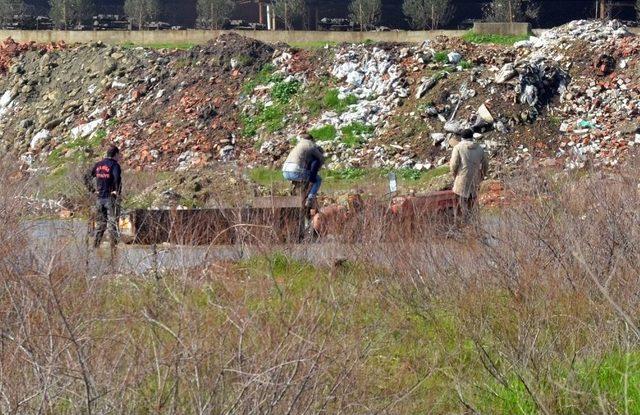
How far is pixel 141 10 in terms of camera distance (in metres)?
43.5

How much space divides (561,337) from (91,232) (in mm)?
4667

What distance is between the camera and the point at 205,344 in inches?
247

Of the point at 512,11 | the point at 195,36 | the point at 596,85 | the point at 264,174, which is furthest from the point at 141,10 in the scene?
the point at 596,85

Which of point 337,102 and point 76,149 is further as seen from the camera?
point 76,149

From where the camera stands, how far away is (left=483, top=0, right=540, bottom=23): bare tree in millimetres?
40281

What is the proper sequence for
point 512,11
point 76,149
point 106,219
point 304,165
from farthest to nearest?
point 512,11 → point 76,149 → point 304,165 → point 106,219

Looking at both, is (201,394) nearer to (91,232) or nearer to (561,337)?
(561,337)

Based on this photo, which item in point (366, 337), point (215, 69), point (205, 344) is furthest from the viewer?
point (215, 69)

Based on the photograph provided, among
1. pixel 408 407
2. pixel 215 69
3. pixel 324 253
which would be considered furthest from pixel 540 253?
pixel 215 69

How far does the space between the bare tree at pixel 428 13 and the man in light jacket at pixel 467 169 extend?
28061 mm

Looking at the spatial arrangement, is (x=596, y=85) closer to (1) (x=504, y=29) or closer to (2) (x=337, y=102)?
(2) (x=337, y=102)

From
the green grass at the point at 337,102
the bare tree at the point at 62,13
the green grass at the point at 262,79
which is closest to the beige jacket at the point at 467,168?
the green grass at the point at 337,102

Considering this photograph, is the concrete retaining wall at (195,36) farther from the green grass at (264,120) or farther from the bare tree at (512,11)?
the green grass at (264,120)

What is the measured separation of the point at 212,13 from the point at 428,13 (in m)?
8.32
